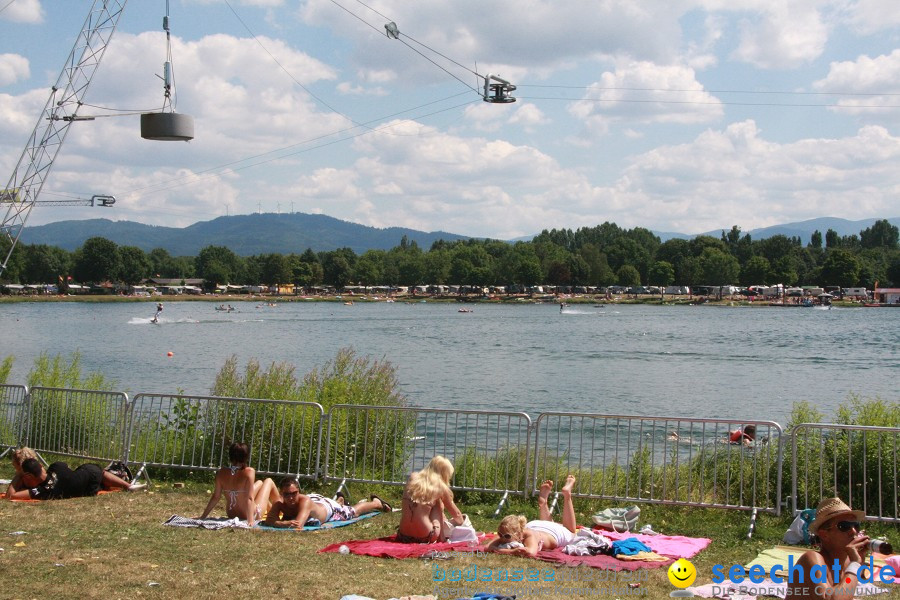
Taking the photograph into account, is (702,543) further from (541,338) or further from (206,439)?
(541,338)

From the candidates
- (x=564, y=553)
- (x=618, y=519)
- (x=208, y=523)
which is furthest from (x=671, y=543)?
(x=208, y=523)

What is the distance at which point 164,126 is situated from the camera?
15633 millimetres

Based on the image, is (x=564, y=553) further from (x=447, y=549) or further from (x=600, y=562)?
(x=447, y=549)

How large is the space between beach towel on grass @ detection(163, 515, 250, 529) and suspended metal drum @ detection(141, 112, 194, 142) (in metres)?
7.60

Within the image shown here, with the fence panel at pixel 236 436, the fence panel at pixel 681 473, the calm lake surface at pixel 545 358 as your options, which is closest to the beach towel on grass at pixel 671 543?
the fence panel at pixel 681 473

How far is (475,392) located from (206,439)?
28.6 m

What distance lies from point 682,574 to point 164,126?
38.3 feet

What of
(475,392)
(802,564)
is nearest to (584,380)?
(475,392)

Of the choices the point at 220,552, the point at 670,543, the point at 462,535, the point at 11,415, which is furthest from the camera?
the point at 11,415

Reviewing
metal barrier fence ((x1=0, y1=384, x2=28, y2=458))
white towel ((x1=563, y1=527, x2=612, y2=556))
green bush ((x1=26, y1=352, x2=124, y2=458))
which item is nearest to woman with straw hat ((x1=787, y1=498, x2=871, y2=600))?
white towel ((x1=563, y1=527, x2=612, y2=556))

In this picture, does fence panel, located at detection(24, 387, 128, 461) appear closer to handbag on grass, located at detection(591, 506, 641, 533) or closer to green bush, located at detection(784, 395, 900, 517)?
handbag on grass, located at detection(591, 506, 641, 533)

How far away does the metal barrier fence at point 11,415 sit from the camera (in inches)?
628

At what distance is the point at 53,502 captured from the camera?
1202 centimetres

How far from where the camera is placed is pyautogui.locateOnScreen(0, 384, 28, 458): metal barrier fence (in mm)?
15961
